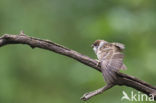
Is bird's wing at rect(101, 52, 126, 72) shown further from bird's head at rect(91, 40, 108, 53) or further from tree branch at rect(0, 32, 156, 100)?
bird's head at rect(91, 40, 108, 53)

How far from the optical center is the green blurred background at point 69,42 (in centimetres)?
356

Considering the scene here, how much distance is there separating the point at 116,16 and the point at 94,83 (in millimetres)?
490

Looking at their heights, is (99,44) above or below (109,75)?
above

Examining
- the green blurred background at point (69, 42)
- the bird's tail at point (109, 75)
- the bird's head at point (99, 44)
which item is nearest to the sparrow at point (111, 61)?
the bird's tail at point (109, 75)

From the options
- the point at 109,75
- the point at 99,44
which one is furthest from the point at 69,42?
the point at 109,75

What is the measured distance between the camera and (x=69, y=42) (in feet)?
15.0

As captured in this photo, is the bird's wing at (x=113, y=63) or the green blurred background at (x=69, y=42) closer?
the bird's wing at (x=113, y=63)

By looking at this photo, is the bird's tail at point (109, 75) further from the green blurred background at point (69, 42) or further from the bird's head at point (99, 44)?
Answer: the green blurred background at point (69, 42)

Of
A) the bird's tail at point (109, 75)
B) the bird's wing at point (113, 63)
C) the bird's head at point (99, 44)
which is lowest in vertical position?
the bird's tail at point (109, 75)

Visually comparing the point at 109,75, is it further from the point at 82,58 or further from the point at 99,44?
the point at 99,44

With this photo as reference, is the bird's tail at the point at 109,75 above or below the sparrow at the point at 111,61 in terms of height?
below

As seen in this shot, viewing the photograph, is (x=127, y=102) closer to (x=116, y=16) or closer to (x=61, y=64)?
(x=116, y=16)

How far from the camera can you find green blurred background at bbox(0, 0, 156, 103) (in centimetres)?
356

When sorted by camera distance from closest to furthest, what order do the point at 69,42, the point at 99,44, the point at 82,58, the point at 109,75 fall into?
the point at 109,75 → the point at 82,58 → the point at 99,44 → the point at 69,42
